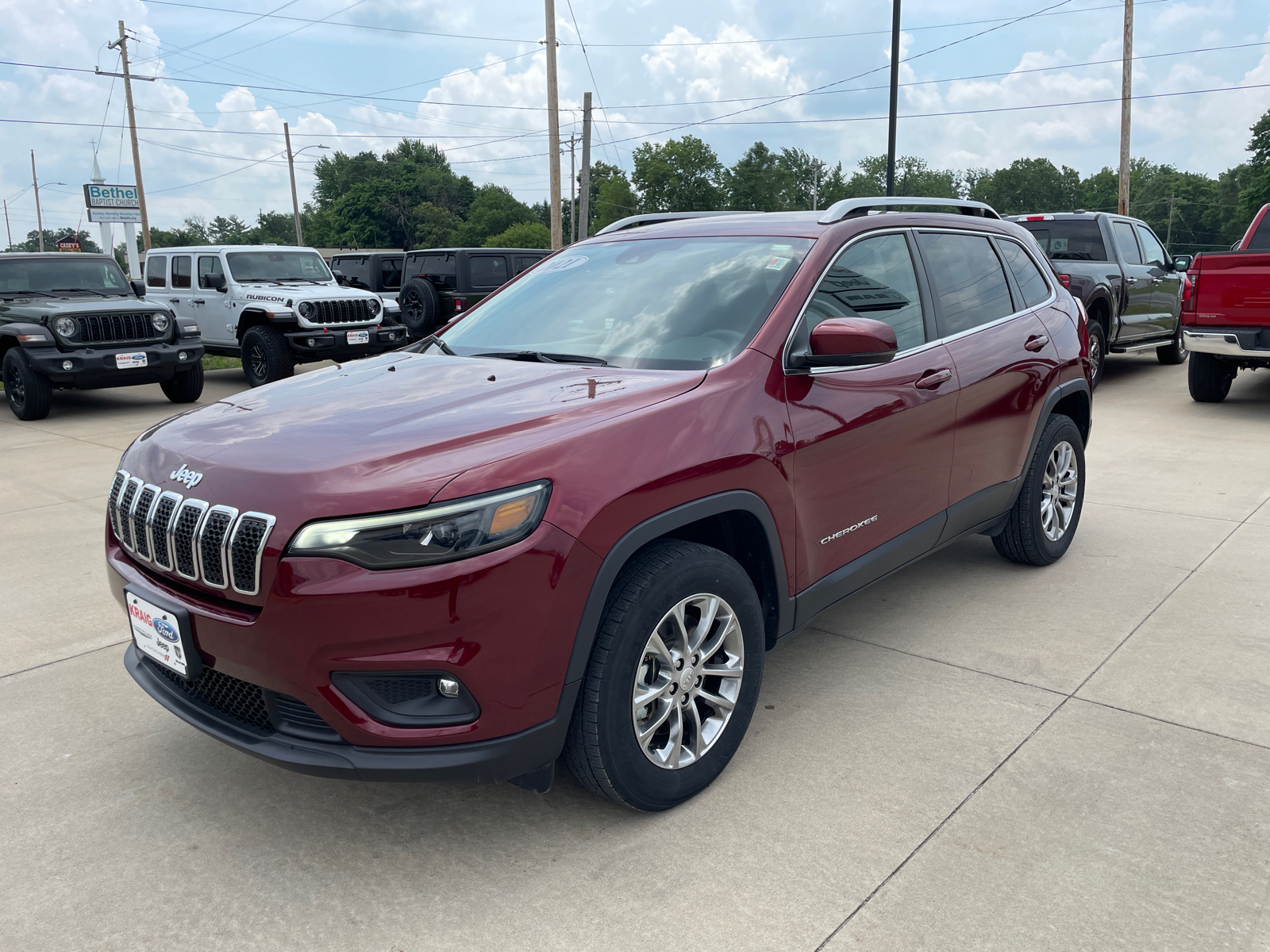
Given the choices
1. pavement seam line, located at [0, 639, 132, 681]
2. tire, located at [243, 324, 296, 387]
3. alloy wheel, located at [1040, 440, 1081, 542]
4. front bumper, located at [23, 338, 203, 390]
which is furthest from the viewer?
tire, located at [243, 324, 296, 387]

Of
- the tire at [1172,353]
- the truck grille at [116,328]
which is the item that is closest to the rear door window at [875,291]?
the truck grille at [116,328]

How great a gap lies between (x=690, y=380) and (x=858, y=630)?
1.82 meters

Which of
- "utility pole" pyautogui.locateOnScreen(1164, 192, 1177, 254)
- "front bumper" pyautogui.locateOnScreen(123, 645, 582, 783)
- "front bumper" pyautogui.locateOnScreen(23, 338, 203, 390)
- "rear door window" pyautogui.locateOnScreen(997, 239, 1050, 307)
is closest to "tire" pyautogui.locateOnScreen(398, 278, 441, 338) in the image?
"front bumper" pyautogui.locateOnScreen(23, 338, 203, 390)

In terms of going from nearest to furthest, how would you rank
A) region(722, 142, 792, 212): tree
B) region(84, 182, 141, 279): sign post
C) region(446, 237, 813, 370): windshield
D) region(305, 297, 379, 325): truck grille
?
region(446, 237, 813, 370): windshield < region(305, 297, 379, 325): truck grille < region(84, 182, 141, 279): sign post < region(722, 142, 792, 212): tree

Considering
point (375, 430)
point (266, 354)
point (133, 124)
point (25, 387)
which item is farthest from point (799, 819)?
point (133, 124)

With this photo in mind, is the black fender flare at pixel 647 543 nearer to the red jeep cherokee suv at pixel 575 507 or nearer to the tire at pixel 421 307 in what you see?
the red jeep cherokee suv at pixel 575 507

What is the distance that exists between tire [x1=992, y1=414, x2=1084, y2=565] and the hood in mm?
2444

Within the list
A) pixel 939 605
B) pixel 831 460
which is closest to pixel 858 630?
pixel 939 605

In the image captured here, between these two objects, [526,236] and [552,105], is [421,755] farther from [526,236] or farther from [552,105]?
[526,236]

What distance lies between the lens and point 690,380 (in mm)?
2926

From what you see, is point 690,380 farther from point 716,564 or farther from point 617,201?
point 617,201

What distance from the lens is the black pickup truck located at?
1083 cm

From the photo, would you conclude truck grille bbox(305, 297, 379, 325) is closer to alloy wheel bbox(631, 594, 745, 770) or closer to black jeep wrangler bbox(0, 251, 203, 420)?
black jeep wrangler bbox(0, 251, 203, 420)

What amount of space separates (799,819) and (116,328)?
10.5 metres
